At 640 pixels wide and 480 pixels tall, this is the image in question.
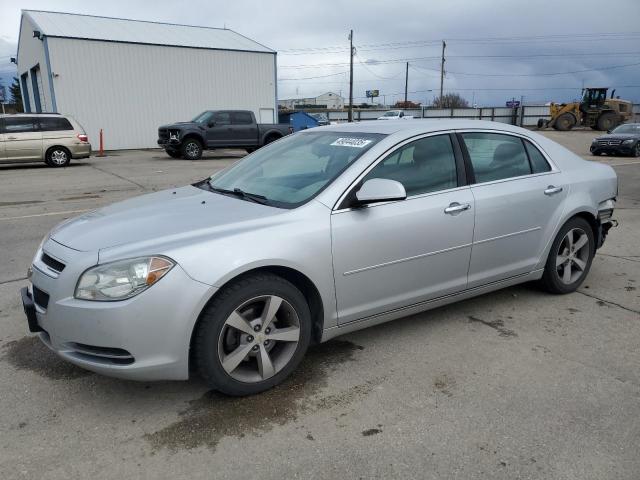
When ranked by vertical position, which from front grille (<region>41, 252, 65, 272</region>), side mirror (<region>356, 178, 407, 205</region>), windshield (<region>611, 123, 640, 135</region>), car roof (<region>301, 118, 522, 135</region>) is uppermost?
car roof (<region>301, 118, 522, 135</region>)

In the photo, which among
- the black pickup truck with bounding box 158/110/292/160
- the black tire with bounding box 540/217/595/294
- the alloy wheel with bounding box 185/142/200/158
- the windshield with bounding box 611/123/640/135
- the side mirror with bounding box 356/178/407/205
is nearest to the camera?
the side mirror with bounding box 356/178/407/205

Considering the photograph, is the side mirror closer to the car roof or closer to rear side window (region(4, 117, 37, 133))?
the car roof

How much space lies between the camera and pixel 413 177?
3652mm

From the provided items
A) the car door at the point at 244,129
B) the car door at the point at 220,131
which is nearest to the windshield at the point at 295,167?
the car door at the point at 220,131

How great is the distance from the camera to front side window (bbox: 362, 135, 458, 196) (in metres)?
3.56

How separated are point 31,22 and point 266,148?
28008 millimetres

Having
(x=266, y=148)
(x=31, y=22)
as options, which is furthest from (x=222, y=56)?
(x=266, y=148)

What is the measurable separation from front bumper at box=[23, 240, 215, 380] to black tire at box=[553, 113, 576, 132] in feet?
145

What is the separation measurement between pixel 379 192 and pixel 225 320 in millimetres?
1192

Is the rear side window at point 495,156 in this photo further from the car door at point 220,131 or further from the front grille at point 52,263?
the car door at point 220,131

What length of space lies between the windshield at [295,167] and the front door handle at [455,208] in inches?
26.8

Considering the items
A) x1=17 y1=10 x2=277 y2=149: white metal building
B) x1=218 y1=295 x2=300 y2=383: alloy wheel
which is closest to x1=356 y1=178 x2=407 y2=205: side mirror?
x1=218 y1=295 x2=300 y2=383: alloy wheel

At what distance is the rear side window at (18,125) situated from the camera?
52.2ft

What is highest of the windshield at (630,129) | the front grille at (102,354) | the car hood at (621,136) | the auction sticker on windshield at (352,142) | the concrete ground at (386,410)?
the auction sticker on windshield at (352,142)
